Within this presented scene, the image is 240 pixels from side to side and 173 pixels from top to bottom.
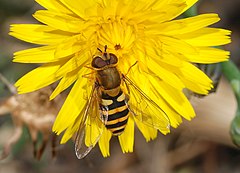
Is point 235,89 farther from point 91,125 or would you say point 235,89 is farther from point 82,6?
point 82,6

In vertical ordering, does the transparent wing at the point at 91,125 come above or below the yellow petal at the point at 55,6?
below

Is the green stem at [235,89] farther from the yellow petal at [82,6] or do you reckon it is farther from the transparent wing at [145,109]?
the yellow petal at [82,6]

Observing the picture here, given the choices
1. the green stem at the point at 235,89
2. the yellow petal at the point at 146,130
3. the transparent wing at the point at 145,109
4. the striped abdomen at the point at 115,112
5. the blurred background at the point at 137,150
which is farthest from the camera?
the blurred background at the point at 137,150

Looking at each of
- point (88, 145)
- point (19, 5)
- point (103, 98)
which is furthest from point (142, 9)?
point (19, 5)

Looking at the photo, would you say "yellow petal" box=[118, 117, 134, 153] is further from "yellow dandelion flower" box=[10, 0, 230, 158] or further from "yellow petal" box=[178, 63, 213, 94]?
"yellow petal" box=[178, 63, 213, 94]

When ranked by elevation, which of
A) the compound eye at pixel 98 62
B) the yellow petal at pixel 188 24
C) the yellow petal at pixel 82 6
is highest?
the yellow petal at pixel 82 6

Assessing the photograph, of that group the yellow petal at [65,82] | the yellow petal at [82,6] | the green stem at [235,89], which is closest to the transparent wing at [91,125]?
the yellow petal at [65,82]

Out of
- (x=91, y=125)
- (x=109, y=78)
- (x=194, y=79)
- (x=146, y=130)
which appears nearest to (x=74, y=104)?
(x=91, y=125)
